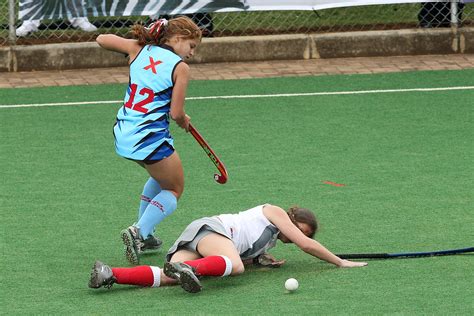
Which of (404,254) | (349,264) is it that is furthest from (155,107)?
(404,254)

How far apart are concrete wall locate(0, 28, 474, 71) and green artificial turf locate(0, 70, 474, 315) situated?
33.1 inches

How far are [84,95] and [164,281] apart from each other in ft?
18.8

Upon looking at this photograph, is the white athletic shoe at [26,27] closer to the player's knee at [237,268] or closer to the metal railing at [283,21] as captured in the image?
the metal railing at [283,21]

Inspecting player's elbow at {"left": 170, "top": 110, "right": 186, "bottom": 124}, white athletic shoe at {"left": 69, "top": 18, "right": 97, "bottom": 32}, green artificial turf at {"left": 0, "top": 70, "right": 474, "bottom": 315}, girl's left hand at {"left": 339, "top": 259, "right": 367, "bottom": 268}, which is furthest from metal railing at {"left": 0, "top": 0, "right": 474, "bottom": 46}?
girl's left hand at {"left": 339, "top": 259, "right": 367, "bottom": 268}

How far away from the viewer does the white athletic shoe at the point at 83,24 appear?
47.3 feet

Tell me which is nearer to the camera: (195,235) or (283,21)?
(195,235)

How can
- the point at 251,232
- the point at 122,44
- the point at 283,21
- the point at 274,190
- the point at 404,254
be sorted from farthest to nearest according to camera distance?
1. the point at 283,21
2. the point at 274,190
3. the point at 122,44
4. the point at 404,254
5. the point at 251,232

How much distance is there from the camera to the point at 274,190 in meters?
9.87

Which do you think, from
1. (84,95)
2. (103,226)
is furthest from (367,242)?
(84,95)

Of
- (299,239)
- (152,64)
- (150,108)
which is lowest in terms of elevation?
(299,239)

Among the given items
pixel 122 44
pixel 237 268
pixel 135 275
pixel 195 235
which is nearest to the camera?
pixel 135 275

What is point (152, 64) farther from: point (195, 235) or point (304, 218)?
point (304, 218)

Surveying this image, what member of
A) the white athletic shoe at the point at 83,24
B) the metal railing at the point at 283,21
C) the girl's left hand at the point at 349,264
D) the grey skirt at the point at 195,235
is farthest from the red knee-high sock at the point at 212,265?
the white athletic shoe at the point at 83,24

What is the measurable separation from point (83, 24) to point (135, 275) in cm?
741
